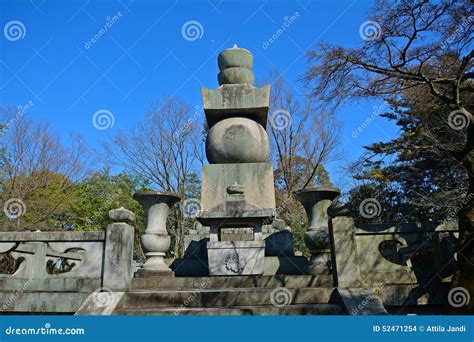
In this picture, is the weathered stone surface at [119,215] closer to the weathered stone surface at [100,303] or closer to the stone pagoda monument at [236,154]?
the weathered stone surface at [100,303]

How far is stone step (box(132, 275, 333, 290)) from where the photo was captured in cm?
630

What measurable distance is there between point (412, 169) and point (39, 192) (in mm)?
16849

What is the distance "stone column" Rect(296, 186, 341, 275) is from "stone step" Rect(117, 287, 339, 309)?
1.36 metres

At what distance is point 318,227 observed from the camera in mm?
7281

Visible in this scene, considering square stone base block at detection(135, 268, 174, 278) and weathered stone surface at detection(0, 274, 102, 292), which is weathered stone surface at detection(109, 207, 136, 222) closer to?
weathered stone surface at detection(0, 274, 102, 292)

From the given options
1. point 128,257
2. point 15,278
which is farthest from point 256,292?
point 15,278

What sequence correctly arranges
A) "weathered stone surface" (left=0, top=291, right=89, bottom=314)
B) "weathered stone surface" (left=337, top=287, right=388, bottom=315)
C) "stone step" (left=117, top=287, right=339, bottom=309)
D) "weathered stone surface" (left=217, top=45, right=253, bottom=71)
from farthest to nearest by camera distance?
"weathered stone surface" (left=217, top=45, right=253, bottom=71), "weathered stone surface" (left=0, top=291, right=89, bottom=314), "stone step" (left=117, top=287, right=339, bottom=309), "weathered stone surface" (left=337, top=287, right=388, bottom=315)

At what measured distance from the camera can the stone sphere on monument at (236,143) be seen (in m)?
9.59

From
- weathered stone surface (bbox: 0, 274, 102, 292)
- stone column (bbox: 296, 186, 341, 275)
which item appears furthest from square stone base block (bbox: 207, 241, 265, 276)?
weathered stone surface (bbox: 0, 274, 102, 292)

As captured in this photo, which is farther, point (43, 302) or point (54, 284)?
point (54, 284)

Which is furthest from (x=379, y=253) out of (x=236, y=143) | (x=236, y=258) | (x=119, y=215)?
(x=236, y=143)

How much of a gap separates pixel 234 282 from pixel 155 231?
1.91 m

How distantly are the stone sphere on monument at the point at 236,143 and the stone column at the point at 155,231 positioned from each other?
251 cm

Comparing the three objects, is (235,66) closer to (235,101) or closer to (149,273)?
(235,101)
